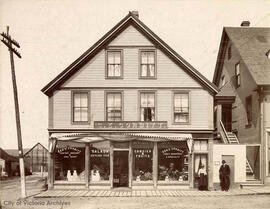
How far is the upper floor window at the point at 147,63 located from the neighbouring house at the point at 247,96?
233 inches

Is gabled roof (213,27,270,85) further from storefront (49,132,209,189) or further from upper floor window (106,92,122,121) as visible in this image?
upper floor window (106,92,122,121)

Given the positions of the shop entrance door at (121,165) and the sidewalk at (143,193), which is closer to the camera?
the sidewalk at (143,193)

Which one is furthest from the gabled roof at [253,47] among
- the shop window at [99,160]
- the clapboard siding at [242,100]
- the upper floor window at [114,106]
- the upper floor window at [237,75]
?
the shop window at [99,160]

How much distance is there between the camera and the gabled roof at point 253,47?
2555 cm

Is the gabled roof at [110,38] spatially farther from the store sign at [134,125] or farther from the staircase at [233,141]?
the staircase at [233,141]

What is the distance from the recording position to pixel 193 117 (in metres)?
25.0

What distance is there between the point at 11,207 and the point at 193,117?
467 inches

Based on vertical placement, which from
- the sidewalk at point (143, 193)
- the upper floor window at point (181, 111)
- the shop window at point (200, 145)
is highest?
the upper floor window at point (181, 111)

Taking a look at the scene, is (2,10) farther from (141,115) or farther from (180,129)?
(180,129)

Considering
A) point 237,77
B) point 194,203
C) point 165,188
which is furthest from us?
point 237,77

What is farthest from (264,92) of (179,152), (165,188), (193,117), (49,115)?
(49,115)

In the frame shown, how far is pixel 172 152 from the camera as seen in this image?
24.7m

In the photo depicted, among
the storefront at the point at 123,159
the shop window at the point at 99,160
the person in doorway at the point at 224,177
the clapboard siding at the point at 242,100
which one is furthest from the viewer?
the clapboard siding at the point at 242,100

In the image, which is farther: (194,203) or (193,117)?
(193,117)
